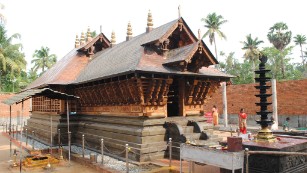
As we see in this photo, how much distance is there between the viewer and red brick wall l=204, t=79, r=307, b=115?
2406 cm

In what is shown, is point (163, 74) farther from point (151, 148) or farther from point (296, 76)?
point (296, 76)

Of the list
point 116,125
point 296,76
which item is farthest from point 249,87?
point 296,76

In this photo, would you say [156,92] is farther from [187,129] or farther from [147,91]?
[187,129]

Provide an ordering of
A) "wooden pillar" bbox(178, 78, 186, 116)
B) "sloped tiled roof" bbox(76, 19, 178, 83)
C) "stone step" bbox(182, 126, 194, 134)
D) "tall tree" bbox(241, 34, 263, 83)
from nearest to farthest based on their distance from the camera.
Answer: "sloped tiled roof" bbox(76, 19, 178, 83) < "stone step" bbox(182, 126, 194, 134) < "wooden pillar" bbox(178, 78, 186, 116) < "tall tree" bbox(241, 34, 263, 83)

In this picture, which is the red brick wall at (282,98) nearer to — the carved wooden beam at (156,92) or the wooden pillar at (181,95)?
the wooden pillar at (181,95)

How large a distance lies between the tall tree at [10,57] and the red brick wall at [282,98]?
94.3ft

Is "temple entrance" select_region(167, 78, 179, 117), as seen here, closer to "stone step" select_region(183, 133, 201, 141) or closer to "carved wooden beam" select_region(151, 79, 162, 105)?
"carved wooden beam" select_region(151, 79, 162, 105)

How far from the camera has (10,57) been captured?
4025 cm

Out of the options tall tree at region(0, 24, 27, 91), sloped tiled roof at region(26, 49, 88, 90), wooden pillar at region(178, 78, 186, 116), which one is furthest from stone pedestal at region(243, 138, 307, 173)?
tall tree at region(0, 24, 27, 91)

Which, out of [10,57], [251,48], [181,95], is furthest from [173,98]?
[251,48]

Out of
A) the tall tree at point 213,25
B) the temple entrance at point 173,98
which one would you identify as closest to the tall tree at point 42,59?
the tall tree at point 213,25

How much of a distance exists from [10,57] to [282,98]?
1393 inches

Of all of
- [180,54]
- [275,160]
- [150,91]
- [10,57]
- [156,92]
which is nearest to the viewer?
[275,160]

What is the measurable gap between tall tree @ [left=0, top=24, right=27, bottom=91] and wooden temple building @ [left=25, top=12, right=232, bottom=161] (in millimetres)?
24249
